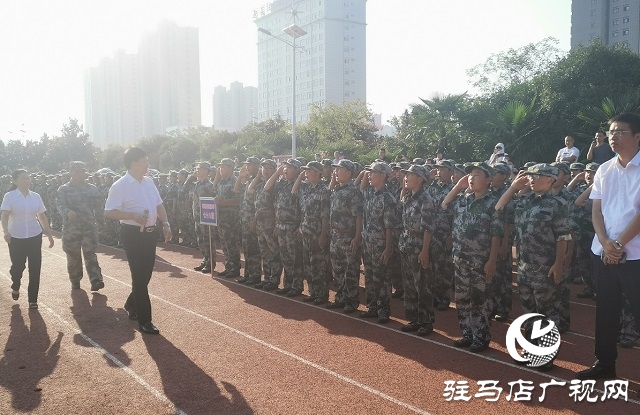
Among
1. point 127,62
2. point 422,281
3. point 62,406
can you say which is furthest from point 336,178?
point 127,62

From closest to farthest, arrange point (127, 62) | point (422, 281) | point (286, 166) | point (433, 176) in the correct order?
1. point (422, 281)
2. point (286, 166)
3. point (433, 176)
4. point (127, 62)

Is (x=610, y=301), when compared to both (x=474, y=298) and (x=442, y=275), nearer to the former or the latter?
(x=474, y=298)

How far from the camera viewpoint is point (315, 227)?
27.5ft

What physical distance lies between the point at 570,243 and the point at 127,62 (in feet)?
302

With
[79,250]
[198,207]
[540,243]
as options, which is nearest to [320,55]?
[198,207]

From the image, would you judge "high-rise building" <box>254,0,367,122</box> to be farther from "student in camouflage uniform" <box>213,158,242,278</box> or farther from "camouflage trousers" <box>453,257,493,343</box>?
"camouflage trousers" <box>453,257,493,343</box>

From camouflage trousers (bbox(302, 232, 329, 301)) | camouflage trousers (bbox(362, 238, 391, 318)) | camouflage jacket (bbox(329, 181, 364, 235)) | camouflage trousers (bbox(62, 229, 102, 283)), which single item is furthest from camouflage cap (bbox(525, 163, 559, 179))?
camouflage trousers (bbox(62, 229, 102, 283))

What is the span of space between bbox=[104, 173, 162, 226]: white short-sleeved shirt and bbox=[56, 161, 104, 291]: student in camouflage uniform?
127 inches

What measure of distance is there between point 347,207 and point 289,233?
5.02 ft

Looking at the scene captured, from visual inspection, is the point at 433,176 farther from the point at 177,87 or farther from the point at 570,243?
the point at 177,87

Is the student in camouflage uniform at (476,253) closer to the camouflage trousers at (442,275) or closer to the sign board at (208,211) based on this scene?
the camouflage trousers at (442,275)

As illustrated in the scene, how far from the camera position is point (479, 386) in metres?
4.92

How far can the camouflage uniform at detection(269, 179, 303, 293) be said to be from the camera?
28.9ft

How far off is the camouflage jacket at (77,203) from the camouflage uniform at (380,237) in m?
5.36
